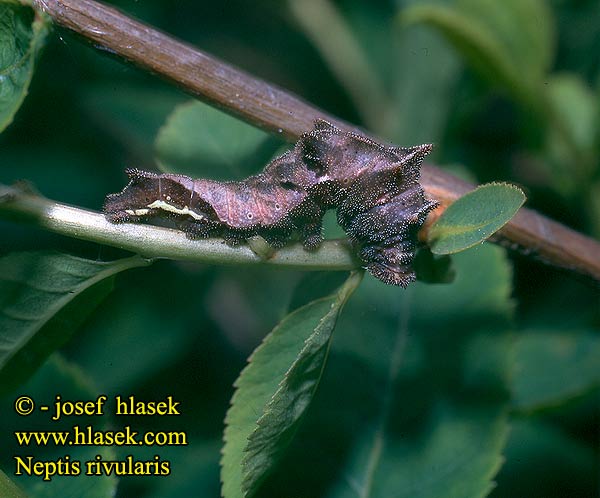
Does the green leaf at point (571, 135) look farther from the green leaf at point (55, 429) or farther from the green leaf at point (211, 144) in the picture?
the green leaf at point (55, 429)

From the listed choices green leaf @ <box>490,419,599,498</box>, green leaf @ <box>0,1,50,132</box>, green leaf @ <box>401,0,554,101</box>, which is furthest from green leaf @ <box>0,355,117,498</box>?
green leaf @ <box>401,0,554,101</box>

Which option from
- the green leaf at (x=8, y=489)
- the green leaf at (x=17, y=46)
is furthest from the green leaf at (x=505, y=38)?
the green leaf at (x=8, y=489)

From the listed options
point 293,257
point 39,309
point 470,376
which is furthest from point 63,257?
point 470,376

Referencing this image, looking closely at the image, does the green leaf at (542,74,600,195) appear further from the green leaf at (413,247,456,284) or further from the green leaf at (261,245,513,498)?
the green leaf at (413,247,456,284)

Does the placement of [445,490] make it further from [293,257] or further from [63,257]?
[63,257]

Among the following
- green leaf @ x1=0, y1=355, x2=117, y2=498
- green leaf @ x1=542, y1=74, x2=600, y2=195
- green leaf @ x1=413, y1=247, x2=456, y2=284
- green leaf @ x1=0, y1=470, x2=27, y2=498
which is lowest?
green leaf @ x1=0, y1=355, x2=117, y2=498

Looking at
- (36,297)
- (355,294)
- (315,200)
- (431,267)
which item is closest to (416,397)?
(355,294)
